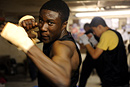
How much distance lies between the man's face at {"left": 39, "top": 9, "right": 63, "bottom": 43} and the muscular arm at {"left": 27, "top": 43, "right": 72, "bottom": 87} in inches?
10.6

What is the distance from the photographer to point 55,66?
3.56 ft

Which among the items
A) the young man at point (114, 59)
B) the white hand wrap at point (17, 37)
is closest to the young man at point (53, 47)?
the white hand wrap at point (17, 37)

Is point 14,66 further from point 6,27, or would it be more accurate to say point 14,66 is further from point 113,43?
Answer: point 6,27

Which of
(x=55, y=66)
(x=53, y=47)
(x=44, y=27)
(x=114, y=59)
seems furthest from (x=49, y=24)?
(x=114, y=59)

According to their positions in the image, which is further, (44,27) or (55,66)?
(44,27)

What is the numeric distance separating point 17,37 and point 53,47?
0.21 meters

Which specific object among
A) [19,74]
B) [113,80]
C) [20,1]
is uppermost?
[20,1]

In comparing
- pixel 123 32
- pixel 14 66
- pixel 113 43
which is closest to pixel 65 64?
pixel 113 43

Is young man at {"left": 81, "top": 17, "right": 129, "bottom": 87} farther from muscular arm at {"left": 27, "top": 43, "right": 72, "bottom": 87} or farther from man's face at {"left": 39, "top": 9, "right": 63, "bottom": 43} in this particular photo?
muscular arm at {"left": 27, "top": 43, "right": 72, "bottom": 87}

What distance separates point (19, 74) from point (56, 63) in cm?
706

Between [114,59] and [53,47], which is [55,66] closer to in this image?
[53,47]

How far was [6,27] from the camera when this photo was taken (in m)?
1.25

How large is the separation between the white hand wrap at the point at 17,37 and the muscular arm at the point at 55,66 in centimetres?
4

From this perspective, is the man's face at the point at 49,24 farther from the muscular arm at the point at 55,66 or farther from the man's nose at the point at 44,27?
the muscular arm at the point at 55,66
